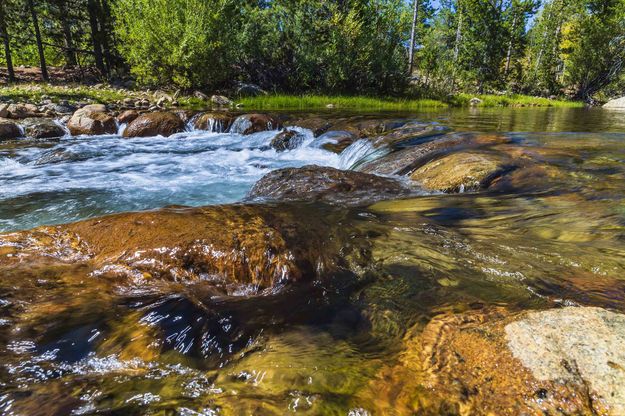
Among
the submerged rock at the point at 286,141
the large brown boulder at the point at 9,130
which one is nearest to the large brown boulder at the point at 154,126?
the large brown boulder at the point at 9,130

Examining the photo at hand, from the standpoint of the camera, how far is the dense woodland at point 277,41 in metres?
18.3

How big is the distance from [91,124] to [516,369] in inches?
563

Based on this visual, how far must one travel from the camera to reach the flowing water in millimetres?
1581

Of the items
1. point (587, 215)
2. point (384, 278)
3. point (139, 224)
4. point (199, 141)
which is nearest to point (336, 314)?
point (384, 278)

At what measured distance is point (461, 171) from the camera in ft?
17.8

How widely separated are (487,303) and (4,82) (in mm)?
26802

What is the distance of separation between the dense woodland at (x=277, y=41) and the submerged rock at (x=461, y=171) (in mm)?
15871

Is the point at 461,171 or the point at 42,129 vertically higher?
the point at 42,129

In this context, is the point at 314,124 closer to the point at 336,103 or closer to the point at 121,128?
the point at 121,128

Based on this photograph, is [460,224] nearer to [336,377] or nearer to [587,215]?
[587,215]

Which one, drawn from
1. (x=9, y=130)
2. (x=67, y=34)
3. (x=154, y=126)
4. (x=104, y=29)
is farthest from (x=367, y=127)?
(x=67, y=34)

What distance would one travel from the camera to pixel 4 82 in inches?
794

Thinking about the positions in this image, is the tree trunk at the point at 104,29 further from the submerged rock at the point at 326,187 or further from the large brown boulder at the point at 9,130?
the submerged rock at the point at 326,187

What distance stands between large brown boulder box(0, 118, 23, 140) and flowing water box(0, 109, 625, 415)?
8464mm
